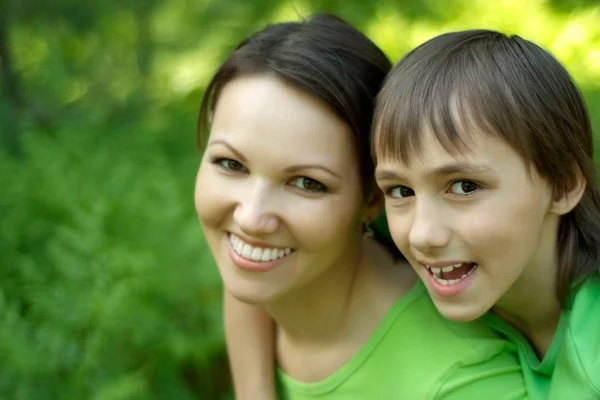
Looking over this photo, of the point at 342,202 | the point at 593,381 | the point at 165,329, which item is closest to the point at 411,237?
the point at 342,202

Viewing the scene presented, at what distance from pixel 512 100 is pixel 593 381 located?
0.61 m

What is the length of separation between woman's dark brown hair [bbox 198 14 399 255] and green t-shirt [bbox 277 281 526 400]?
35cm

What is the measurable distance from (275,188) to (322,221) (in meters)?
0.14

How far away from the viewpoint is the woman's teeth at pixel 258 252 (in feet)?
6.28

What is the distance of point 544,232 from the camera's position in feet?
5.93

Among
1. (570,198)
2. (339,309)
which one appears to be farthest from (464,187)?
(339,309)

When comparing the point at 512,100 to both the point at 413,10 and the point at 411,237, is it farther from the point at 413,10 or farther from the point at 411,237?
the point at 413,10

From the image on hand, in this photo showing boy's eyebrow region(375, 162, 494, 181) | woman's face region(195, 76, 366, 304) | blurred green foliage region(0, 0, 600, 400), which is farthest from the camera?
blurred green foliage region(0, 0, 600, 400)

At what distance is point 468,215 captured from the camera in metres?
1.65

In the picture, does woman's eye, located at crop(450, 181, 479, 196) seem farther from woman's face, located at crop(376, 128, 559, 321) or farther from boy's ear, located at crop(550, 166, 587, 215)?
boy's ear, located at crop(550, 166, 587, 215)

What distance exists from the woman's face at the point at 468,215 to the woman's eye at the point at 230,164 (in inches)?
14.0

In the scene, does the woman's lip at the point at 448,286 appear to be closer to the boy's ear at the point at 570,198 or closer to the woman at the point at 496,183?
the woman at the point at 496,183

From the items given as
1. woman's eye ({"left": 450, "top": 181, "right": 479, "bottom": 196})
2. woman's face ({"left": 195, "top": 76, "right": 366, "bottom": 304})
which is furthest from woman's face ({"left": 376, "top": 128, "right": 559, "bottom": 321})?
woman's face ({"left": 195, "top": 76, "right": 366, "bottom": 304})

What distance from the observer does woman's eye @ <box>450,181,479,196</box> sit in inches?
64.8
